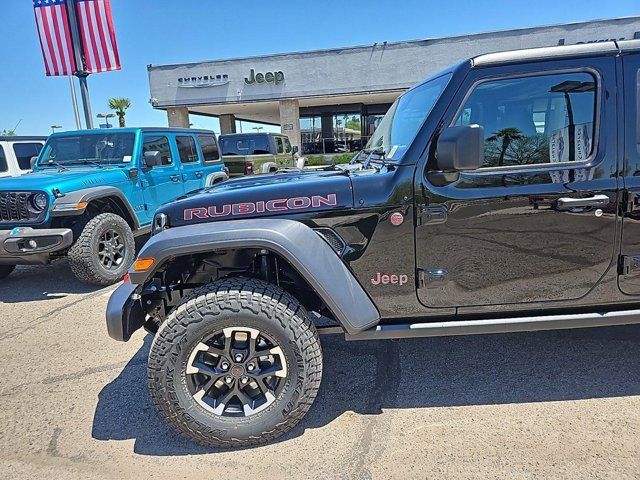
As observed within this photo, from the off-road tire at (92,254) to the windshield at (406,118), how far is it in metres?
3.53

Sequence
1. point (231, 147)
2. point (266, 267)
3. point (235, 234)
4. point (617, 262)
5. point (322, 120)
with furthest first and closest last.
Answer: point (322, 120) → point (231, 147) → point (266, 267) → point (617, 262) → point (235, 234)

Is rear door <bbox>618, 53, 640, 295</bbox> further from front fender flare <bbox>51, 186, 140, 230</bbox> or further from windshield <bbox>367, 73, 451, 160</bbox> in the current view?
front fender flare <bbox>51, 186, 140, 230</bbox>

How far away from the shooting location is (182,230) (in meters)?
2.39

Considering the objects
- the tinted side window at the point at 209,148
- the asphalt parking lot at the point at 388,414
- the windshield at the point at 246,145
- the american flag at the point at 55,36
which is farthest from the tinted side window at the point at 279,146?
the asphalt parking lot at the point at 388,414

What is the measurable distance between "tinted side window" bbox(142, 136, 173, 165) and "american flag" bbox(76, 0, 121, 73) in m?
5.42

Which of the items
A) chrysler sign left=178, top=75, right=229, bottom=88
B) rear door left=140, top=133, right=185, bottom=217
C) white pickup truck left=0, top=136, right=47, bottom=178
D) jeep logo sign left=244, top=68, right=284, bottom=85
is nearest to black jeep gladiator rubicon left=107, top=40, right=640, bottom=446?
rear door left=140, top=133, right=185, bottom=217

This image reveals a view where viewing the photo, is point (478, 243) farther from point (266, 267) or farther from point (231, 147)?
point (231, 147)

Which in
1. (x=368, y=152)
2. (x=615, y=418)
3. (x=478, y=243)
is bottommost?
(x=615, y=418)

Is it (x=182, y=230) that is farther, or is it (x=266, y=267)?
(x=266, y=267)

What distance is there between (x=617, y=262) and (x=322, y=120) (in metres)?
23.5

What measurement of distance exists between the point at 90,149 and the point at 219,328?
5101 millimetres

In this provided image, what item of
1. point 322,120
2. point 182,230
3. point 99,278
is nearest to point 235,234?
point 182,230

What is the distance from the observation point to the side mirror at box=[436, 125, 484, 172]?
2.14 m

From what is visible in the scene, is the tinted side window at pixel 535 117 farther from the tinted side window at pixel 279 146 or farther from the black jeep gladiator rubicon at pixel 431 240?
the tinted side window at pixel 279 146
